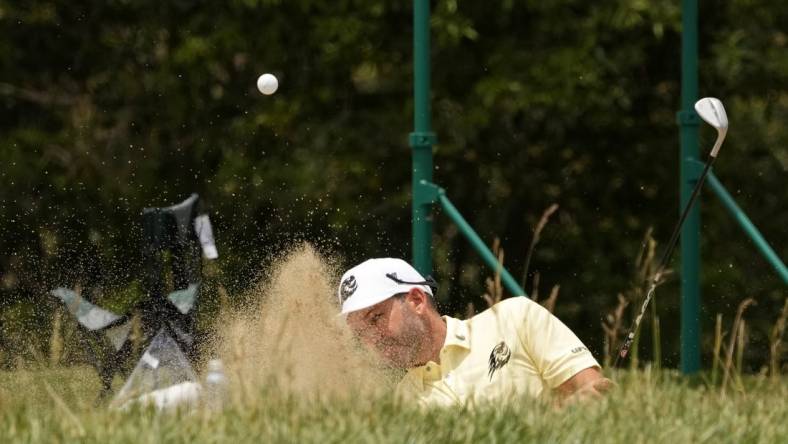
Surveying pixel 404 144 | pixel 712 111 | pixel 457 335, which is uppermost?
pixel 712 111

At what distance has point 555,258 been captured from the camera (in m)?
13.4

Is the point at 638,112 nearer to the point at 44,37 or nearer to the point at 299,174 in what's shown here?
the point at 299,174

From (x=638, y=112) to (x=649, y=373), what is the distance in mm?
8679

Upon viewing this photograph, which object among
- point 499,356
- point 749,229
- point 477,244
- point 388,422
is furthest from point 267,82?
→ point 388,422

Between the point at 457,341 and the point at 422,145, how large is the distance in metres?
1.97

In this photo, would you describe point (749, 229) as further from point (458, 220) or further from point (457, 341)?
point (457, 341)

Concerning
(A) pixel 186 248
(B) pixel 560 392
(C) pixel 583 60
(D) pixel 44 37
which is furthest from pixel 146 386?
(D) pixel 44 37

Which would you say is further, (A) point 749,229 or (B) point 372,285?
(A) point 749,229

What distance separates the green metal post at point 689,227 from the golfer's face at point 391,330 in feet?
8.08

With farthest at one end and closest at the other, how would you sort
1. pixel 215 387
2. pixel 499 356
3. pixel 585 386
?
1. pixel 499 356
2. pixel 215 387
3. pixel 585 386

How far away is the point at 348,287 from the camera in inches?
207

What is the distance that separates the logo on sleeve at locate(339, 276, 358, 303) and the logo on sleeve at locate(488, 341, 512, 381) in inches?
18.1

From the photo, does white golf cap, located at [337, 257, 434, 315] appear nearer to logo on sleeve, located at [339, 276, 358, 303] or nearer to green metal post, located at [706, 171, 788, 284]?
Answer: logo on sleeve, located at [339, 276, 358, 303]

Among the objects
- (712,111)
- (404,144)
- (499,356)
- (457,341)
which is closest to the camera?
(499,356)
